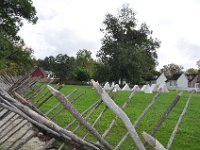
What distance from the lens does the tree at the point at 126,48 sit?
5775 cm

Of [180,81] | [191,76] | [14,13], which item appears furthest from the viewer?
[191,76]

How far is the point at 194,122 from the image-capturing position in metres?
11.8

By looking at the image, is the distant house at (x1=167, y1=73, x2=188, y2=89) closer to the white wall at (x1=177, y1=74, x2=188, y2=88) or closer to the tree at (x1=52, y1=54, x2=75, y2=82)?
the white wall at (x1=177, y1=74, x2=188, y2=88)

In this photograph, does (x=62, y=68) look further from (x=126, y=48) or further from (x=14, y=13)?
(x=14, y=13)

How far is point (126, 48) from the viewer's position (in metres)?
58.6

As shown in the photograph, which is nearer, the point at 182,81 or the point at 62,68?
the point at 62,68

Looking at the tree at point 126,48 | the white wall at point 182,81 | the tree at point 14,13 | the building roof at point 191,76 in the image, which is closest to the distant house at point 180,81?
the white wall at point 182,81

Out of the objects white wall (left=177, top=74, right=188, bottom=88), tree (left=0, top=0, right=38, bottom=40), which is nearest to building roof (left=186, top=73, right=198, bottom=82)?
white wall (left=177, top=74, right=188, bottom=88)

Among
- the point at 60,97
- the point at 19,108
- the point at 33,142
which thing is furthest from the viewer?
the point at 33,142

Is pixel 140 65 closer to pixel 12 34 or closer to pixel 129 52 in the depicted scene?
pixel 129 52

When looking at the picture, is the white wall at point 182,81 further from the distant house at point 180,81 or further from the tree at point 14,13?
the tree at point 14,13

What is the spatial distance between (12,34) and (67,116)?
83.5 ft

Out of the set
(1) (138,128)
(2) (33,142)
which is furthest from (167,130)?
(2) (33,142)

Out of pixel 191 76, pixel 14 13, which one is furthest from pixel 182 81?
pixel 14 13
